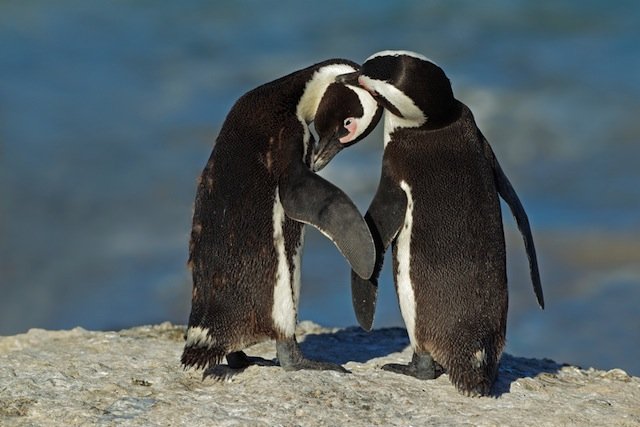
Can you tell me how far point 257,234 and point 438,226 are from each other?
2.60ft

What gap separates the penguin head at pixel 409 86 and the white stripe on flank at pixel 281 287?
0.66 meters

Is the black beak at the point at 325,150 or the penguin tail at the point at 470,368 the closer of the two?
the penguin tail at the point at 470,368

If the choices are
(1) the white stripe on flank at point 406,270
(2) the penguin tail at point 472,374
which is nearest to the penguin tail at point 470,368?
(2) the penguin tail at point 472,374

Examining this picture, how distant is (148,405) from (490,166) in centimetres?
187

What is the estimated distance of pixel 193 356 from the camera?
5223 mm

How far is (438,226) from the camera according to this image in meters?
5.18

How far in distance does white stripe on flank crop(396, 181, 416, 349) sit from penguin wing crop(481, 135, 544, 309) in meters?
0.55

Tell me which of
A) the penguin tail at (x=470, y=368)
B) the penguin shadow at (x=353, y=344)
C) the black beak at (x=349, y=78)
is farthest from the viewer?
the penguin shadow at (x=353, y=344)

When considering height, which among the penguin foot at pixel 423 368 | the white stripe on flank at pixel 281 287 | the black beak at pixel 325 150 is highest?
the black beak at pixel 325 150

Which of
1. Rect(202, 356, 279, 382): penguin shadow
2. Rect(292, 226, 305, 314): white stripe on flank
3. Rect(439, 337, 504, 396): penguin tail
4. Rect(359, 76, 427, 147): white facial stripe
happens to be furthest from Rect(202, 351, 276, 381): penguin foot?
Rect(359, 76, 427, 147): white facial stripe

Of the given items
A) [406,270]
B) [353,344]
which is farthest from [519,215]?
[353,344]

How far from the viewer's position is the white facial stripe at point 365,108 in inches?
217

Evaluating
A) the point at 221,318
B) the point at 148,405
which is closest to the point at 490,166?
the point at 221,318

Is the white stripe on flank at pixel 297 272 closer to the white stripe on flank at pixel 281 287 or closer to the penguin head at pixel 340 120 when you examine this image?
the white stripe on flank at pixel 281 287
